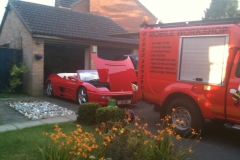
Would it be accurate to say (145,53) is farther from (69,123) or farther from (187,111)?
(69,123)

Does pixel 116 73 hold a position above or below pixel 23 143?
above

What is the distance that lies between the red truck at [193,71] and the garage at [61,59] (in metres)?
10.1

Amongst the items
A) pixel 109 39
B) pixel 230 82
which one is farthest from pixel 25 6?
pixel 230 82

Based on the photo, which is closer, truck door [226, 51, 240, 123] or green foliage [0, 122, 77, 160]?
green foliage [0, 122, 77, 160]

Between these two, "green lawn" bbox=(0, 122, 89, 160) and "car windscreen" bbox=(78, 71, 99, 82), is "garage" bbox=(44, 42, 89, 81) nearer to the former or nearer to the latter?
"car windscreen" bbox=(78, 71, 99, 82)

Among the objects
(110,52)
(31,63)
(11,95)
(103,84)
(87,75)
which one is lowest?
(11,95)

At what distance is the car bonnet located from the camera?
7.93 meters

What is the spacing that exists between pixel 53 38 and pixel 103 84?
4.45 meters

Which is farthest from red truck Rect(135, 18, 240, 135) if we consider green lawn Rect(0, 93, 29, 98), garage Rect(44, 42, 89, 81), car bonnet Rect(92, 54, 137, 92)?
garage Rect(44, 42, 89, 81)

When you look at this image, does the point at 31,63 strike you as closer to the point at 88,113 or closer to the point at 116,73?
the point at 116,73

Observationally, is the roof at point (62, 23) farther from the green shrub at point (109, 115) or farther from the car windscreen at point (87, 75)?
the green shrub at point (109, 115)

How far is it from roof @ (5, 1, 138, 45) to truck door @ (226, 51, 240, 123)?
797cm

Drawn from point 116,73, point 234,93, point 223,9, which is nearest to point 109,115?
point 116,73

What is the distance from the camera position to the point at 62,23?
14078 millimetres
